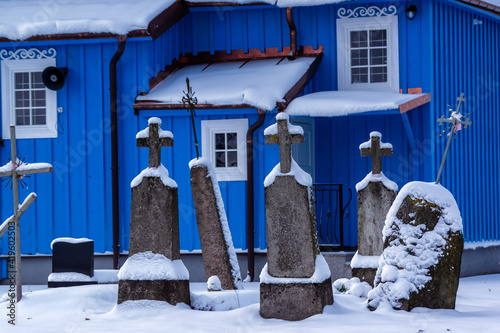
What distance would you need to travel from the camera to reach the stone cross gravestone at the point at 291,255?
780 centimetres

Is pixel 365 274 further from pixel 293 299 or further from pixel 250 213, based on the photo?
pixel 250 213

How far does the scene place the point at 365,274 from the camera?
32.0 ft

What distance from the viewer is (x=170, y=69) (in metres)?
14.7

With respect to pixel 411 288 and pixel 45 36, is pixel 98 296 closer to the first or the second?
pixel 411 288

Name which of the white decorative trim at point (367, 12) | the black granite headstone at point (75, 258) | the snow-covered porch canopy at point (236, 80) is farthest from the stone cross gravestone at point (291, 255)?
the white decorative trim at point (367, 12)

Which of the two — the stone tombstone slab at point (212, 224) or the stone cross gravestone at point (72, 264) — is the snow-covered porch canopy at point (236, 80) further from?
the stone tombstone slab at point (212, 224)

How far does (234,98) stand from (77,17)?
3168 mm

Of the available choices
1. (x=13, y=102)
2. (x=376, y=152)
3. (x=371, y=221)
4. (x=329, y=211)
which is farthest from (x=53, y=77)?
(x=371, y=221)

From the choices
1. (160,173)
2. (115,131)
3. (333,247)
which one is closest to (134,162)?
(115,131)

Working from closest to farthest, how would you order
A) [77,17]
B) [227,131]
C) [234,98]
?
[234,98] → [227,131] → [77,17]

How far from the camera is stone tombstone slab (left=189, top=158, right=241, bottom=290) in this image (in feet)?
30.7

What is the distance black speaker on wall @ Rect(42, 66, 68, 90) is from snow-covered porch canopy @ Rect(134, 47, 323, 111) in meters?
1.39

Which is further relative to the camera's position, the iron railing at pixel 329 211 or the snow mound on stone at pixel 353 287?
the iron railing at pixel 329 211

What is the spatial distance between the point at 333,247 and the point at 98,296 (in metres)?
5.67
